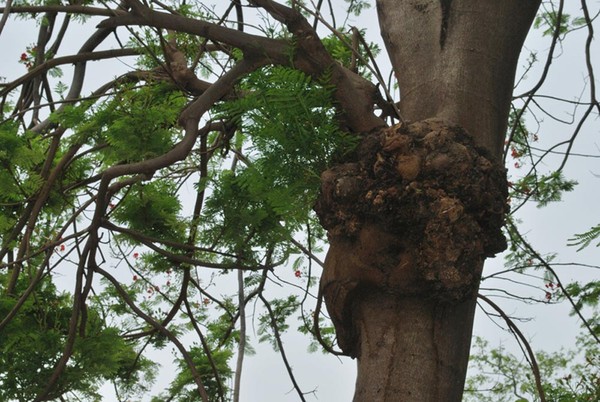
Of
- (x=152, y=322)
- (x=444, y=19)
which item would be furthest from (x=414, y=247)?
(x=152, y=322)

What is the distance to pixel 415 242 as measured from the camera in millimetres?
1912

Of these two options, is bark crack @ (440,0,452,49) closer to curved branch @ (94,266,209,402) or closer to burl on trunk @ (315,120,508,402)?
burl on trunk @ (315,120,508,402)

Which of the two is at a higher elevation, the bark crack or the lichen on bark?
the bark crack

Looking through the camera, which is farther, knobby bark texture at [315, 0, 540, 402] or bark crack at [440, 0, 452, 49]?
bark crack at [440, 0, 452, 49]

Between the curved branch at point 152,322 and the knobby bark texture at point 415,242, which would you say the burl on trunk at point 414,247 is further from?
the curved branch at point 152,322

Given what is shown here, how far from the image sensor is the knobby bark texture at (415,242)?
1870mm

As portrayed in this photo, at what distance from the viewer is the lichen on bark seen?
6.14 feet

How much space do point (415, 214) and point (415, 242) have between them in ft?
0.22

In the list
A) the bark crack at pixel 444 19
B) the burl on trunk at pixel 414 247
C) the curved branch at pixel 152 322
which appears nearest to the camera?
the burl on trunk at pixel 414 247

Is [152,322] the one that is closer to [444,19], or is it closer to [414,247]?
[414,247]

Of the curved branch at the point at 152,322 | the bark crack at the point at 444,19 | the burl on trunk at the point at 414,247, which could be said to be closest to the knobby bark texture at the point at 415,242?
the burl on trunk at the point at 414,247

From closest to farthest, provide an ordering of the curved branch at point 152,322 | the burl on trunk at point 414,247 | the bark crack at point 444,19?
the burl on trunk at point 414,247
the bark crack at point 444,19
the curved branch at point 152,322

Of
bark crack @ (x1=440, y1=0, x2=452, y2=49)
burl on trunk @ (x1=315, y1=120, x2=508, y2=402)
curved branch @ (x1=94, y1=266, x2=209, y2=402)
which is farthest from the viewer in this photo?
curved branch @ (x1=94, y1=266, x2=209, y2=402)

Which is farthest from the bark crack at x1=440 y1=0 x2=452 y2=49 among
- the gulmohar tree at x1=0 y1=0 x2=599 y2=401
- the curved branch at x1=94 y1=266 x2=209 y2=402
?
the curved branch at x1=94 y1=266 x2=209 y2=402
